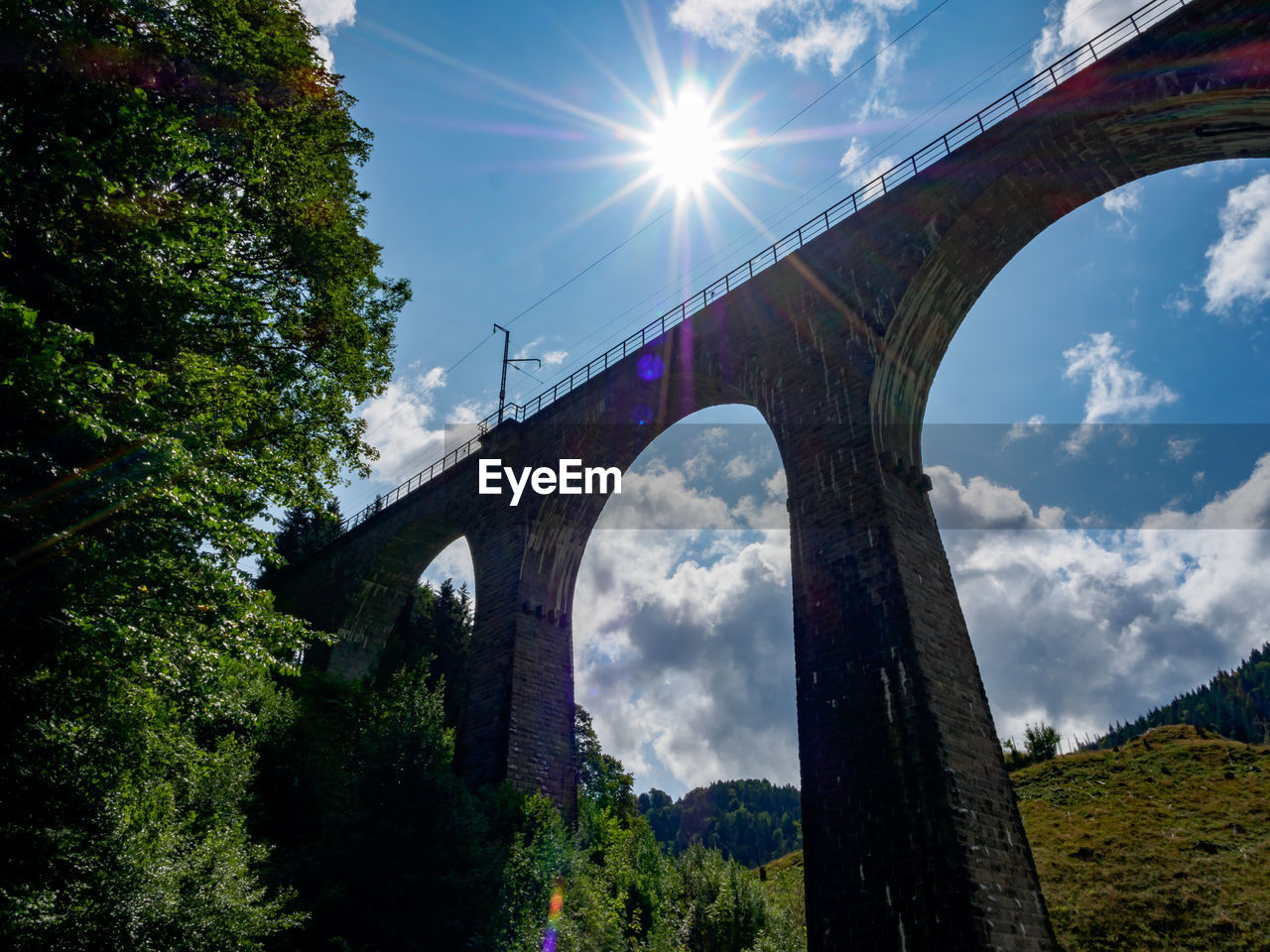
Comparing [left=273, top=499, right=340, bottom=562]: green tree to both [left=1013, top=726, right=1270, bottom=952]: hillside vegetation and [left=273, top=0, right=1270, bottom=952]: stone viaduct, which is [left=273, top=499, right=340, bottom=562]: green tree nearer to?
[left=273, top=0, right=1270, bottom=952]: stone viaduct

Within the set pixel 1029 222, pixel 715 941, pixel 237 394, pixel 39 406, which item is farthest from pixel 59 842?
pixel 1029 222

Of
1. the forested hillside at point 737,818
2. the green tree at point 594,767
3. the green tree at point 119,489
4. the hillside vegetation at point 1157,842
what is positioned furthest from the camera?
the forested hillside at point 737,818

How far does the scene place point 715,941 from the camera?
674 inches

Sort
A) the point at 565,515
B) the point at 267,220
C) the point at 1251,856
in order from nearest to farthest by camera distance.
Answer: the point at 267,220 → the point at 565,515 → the point at 1251,856

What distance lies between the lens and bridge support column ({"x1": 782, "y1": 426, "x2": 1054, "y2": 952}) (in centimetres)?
954

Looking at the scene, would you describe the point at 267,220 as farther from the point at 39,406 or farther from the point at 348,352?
the point at 39,406

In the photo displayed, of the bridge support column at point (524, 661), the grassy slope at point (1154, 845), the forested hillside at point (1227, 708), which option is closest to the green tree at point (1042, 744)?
the grassy slope at point (1154, 845)

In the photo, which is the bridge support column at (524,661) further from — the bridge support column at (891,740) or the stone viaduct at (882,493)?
the bridge support column at (891,740)

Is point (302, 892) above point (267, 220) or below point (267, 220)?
below

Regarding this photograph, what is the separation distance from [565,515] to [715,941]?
1147 cm

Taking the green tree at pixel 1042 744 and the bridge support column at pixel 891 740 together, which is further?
the green tree at pixel 1042 744

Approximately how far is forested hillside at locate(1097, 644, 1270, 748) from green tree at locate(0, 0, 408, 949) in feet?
361

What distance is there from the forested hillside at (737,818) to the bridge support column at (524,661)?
91026mm

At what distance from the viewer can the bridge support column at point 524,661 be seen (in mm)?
17953
